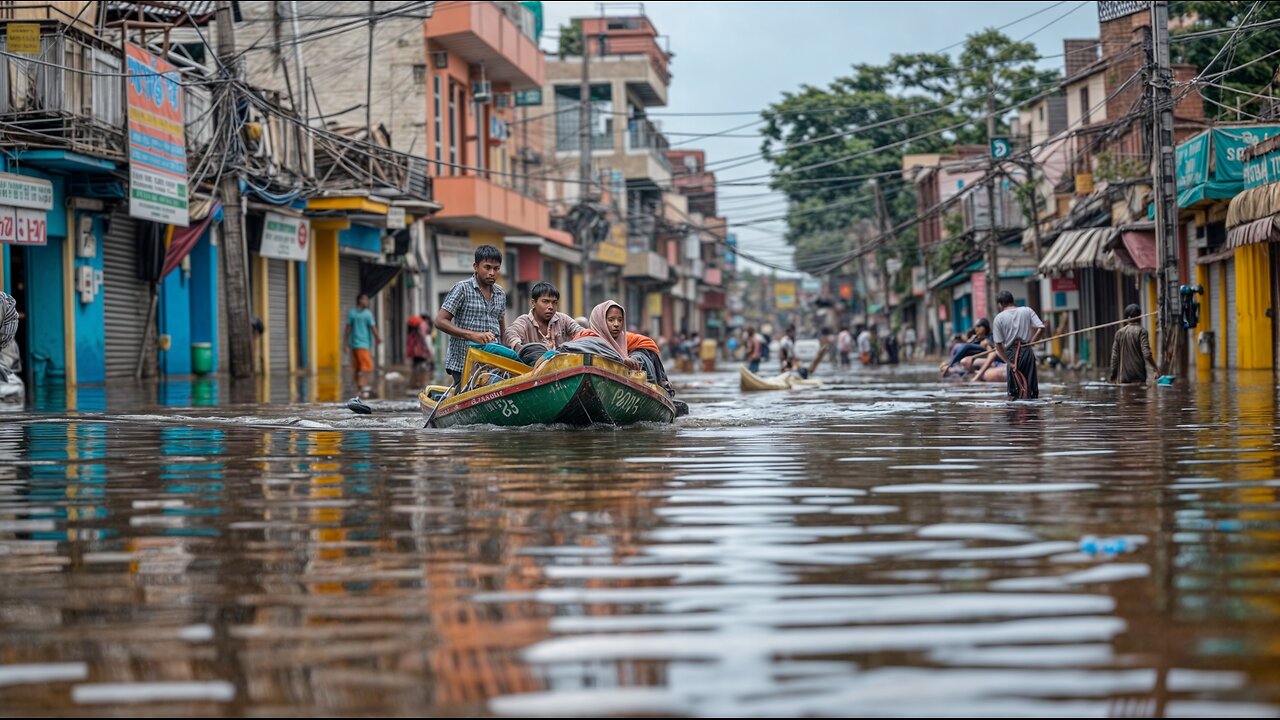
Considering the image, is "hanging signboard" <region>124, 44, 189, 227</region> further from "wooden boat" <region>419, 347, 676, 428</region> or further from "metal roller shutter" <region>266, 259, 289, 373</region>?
"wooden boat" <region>419, 347, 676, 428</region>

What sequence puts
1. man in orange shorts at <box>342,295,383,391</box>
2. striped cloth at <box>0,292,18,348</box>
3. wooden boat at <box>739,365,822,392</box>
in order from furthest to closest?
man in orange shorts at <box>342,295,383,391</box>, wooden boat at <box>739,365,822,392</box>, striped cloth at <box>0,292,18,348</box>

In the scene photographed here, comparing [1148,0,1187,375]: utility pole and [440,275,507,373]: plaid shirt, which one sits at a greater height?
[1148,0,1187,375]: utility pole

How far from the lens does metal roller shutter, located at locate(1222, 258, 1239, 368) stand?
109 ft

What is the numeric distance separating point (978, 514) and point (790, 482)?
6.03ft

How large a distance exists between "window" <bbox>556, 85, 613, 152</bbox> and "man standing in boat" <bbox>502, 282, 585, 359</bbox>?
50.9 meters

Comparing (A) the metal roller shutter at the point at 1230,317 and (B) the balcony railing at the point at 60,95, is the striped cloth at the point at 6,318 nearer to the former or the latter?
(B) the balcony railing at the point at 60,95

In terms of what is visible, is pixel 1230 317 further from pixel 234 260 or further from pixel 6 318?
pixel 6 318

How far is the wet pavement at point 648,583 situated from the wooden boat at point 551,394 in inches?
83.6

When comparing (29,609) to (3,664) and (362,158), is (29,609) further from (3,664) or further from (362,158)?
(362,158)

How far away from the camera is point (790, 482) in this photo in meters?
8.69

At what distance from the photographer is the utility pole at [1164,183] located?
84.6ft

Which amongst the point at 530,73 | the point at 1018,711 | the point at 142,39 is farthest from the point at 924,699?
the point at 530,73

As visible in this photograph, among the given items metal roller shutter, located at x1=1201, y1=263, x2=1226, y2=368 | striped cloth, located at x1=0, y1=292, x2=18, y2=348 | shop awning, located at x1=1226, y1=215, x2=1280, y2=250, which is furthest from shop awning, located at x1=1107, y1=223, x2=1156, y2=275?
striped cloth, located at x1=0, y1=292, x2=18, y2=348

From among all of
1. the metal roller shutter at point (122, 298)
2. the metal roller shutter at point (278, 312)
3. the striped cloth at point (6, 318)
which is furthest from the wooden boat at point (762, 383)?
the metal roller shutter at point (278, 312)
